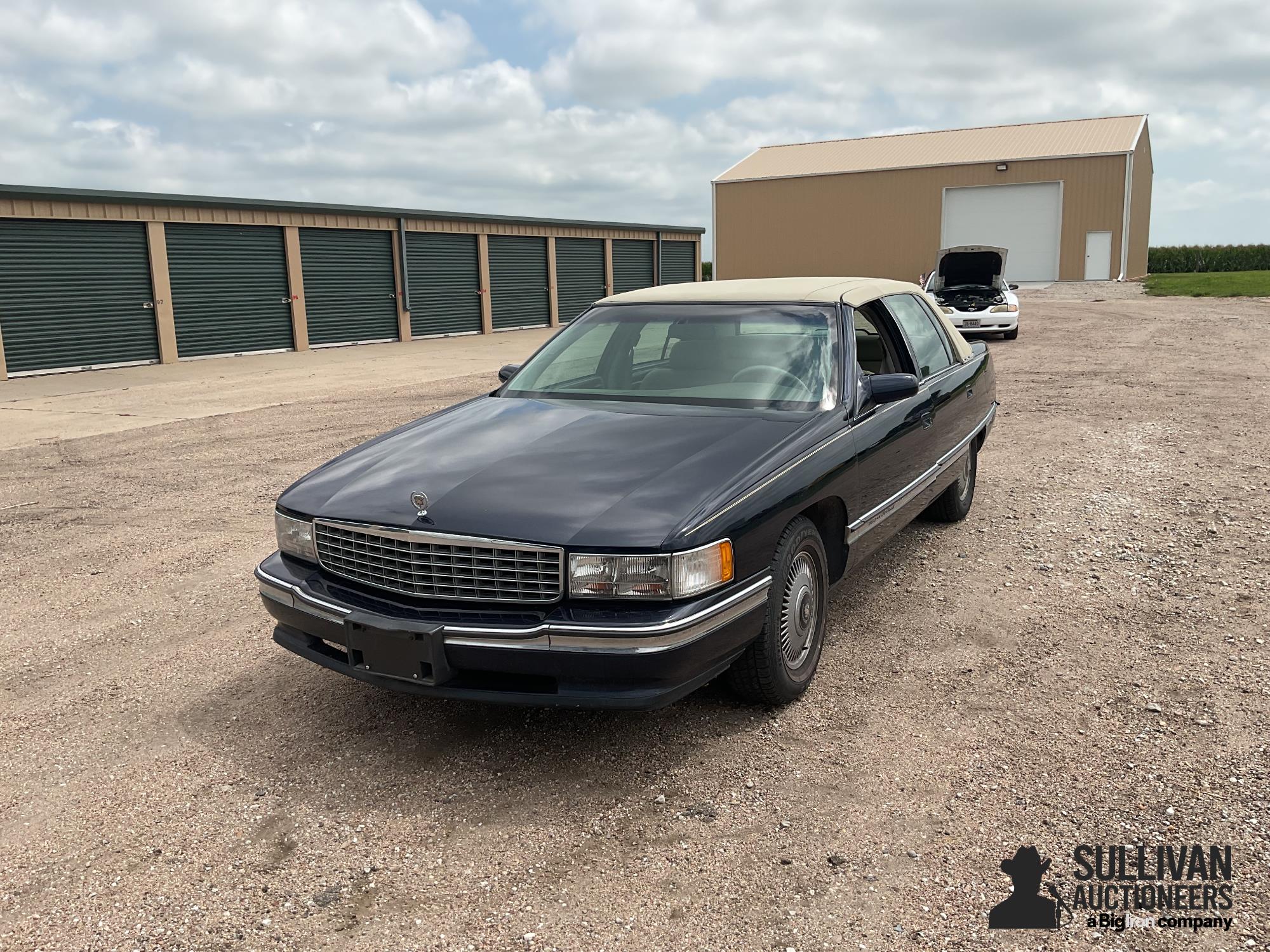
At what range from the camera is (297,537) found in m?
3.62

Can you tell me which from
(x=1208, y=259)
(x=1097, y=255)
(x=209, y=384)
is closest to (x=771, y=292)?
(x=209, y=384)

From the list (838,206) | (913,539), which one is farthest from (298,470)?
(838,206)

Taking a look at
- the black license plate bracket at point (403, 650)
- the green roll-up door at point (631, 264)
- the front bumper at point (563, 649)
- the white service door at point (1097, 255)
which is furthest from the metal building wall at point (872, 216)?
the black license plate bracket at point (403, 650)

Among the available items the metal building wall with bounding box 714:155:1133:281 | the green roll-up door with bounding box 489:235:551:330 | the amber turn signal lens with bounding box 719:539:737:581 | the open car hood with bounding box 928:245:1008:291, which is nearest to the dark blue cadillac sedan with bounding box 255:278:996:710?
the amber turn signal lens with bounding box 719:539:737:581

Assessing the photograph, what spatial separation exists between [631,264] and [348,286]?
11.9 metres

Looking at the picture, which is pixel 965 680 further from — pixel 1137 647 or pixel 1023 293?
pixel 1023 293

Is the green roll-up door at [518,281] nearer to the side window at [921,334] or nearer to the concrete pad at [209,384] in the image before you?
the concrete pad at [209,384]

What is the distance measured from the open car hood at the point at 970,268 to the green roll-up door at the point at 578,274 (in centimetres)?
1192

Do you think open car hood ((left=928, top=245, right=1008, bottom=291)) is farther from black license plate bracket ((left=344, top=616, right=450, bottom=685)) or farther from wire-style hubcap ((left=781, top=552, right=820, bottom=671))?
black license plate bracket ((left=344, top=616, right=450, bottom=685))

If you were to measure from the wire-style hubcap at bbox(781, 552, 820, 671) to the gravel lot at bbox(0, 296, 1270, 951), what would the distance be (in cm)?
22

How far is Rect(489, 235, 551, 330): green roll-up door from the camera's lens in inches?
1085

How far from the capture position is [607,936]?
2.51 meters

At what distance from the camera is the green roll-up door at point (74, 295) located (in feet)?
55.6

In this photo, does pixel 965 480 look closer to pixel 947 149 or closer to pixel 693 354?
pixel 693 354
